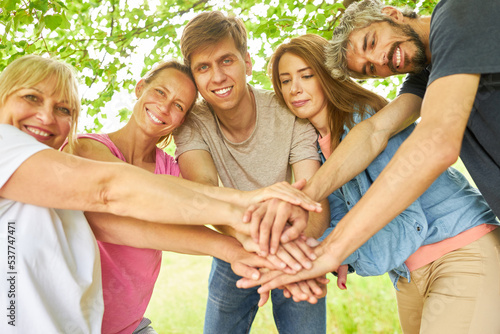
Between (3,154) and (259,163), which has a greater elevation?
(3,154)

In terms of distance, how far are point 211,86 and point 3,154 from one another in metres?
1.43

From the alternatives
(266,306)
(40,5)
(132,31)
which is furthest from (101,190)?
(266,306)

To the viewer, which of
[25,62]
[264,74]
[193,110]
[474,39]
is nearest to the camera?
[474,39]

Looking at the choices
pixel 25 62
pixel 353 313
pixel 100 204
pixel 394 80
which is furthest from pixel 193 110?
pixel 353 313

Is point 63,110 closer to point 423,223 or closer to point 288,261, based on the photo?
point 288,261

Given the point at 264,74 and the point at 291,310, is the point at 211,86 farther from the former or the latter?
the point at 291,310

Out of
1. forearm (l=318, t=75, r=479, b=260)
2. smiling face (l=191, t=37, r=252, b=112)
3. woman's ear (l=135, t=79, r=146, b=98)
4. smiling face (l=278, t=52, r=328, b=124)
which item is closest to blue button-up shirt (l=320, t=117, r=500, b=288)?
forearm (l=318, t=75, r=479, b=260)

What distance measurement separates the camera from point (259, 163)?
9.01ft

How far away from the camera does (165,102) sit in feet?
8.53

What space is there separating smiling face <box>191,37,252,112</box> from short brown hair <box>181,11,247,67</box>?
0.03 meters

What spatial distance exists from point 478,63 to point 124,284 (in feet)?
6.44

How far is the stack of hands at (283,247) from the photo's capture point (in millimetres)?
2035

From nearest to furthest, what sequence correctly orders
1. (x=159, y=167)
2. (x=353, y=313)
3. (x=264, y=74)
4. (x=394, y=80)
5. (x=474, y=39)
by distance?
(x=474, y=39) < (x=159, y=167) < (x=264, y=74) < (x=394, y=80) < (x=353, y=313)

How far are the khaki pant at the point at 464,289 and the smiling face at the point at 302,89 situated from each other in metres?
1.07
